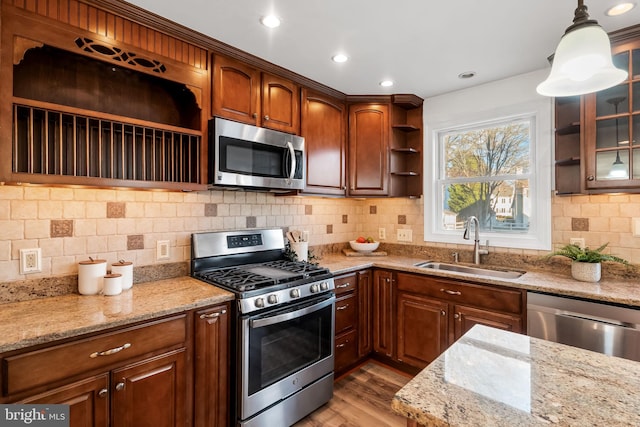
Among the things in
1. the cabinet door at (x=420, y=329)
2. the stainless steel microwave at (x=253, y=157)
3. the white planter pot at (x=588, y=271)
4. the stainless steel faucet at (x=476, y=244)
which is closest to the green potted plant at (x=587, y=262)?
the white planter pot at (x=588, y=271)

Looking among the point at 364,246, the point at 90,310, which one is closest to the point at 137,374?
the point at 90,310

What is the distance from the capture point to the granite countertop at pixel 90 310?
123 cm

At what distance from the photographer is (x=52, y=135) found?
172cm

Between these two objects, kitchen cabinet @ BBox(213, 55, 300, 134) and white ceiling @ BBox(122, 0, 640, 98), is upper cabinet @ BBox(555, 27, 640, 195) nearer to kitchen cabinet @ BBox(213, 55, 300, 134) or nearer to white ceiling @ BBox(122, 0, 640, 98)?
white ceiling @ BBox(122, 0, 640, 98)

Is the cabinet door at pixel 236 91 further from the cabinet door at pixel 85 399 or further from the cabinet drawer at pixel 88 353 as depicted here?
the cabinet door at pixel 85 399

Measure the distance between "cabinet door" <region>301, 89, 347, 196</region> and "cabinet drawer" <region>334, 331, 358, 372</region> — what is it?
122 cm

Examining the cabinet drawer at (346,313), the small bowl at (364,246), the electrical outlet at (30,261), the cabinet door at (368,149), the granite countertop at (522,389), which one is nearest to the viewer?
the granite countertop at (522,389)

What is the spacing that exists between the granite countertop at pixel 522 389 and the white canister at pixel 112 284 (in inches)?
62.1

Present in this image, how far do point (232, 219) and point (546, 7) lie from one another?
2.33 metres

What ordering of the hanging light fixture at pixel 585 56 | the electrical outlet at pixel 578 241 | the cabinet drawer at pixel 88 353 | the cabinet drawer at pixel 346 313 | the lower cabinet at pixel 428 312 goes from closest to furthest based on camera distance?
the hanging light fixture at pixel 585 56 < the cabinet drawer at pixel 88 353 < the lower cabinet at pixel 428 312 < the electrical outlet at pixel 578 241 < the cabinet drawer at pixel 346 313

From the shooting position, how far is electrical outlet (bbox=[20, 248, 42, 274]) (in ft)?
5.37

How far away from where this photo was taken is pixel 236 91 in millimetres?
2207

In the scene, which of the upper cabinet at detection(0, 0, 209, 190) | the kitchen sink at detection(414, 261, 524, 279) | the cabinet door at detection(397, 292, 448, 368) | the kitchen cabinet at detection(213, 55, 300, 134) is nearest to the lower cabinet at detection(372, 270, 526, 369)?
the cabinet door at detection(397, 292, 448, 368)

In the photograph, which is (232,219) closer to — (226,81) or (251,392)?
(226,81)
